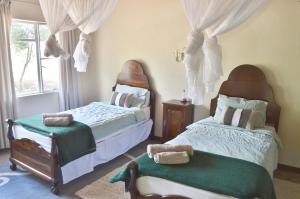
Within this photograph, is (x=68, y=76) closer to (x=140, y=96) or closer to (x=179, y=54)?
(x=140, y=96)

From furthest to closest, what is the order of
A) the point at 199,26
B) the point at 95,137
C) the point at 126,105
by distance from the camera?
the point at 126,105, the point at 95,137, the point at 199,26

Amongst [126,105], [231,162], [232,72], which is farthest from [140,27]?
[231,162]

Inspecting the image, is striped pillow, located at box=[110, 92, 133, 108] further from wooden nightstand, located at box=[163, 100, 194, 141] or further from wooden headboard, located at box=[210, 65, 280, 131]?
wooden headboard, located at box=[210, 65, 280, 131]

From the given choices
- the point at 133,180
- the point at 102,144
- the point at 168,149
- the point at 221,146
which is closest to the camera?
the point at 133,180

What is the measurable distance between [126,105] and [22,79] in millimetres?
1968

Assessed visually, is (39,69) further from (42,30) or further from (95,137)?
(95,137)

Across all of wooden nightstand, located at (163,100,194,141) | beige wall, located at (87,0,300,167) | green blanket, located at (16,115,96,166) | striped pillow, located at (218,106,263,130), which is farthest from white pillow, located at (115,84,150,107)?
striped pillow, located at (218,106,263,130)

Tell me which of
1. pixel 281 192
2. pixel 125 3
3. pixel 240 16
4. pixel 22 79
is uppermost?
pixel 125 3

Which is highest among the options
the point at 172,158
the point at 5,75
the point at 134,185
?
the point at 5,75

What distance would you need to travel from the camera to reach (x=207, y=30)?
297 centimetres

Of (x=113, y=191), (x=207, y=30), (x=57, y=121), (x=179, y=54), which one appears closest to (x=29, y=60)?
(x=57, y=121)

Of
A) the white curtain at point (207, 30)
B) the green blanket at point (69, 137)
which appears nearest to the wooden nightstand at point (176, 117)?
the white curtain at point (207, 30)

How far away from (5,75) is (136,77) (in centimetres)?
213

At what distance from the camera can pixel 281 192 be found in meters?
3.05
